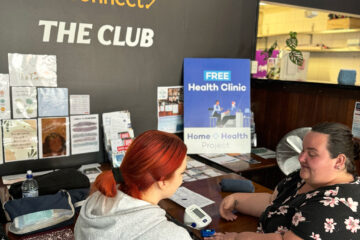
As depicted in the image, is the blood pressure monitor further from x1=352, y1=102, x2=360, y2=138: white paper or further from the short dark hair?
x1=352, y1=102, x2=360, y2=138: white paper

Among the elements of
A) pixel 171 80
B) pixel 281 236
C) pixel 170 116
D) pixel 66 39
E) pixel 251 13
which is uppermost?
pixel 251 13

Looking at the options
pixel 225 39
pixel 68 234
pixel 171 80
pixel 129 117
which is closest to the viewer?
pixel 68 234

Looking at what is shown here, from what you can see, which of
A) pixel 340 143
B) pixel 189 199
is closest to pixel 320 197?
pixel 340 143

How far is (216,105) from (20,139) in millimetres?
1659

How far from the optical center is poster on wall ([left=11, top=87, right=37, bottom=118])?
91.3 inches

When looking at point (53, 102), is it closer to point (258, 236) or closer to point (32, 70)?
point (32, 70)

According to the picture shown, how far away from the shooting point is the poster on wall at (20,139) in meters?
2.33

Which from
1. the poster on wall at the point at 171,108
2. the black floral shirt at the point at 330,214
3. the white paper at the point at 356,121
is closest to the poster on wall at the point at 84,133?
the poster on wall at the point at 171,108

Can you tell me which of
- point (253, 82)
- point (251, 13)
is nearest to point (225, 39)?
point (251, 13)

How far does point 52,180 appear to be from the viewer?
1908mm

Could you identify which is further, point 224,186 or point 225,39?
point 225,39

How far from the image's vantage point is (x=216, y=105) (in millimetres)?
2990

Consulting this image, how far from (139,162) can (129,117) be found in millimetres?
1690

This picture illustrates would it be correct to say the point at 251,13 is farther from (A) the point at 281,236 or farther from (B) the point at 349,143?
(A) the point at 281,236
